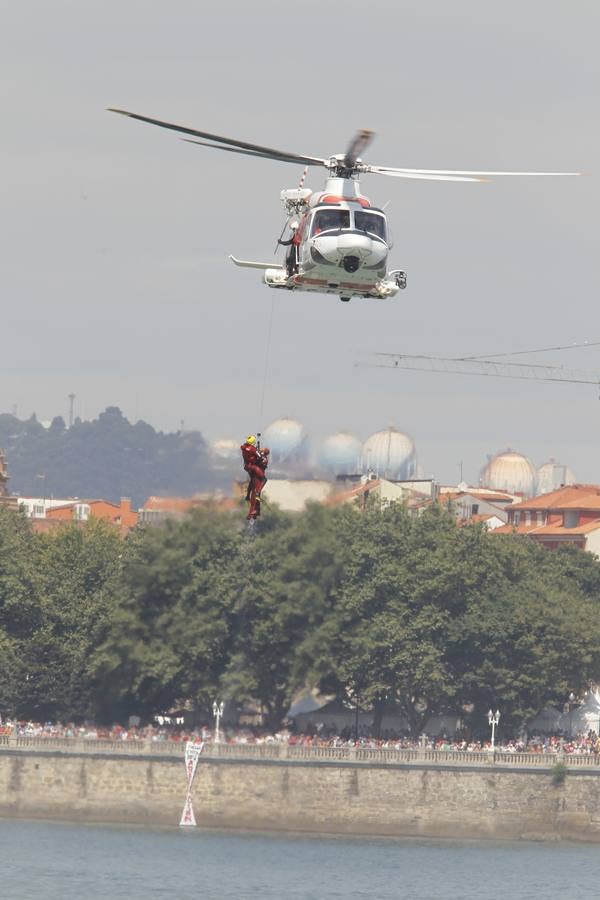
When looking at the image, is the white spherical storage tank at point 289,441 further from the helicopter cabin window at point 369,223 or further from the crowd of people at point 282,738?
the crowd of people at point 282,738

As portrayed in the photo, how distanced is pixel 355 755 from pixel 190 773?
8.02 meters

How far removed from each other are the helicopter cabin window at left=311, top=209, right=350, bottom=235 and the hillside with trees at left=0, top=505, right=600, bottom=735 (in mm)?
54972

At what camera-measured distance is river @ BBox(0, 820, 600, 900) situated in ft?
389

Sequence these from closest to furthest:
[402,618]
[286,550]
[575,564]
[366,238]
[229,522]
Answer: [366,238] → [229,522] → [286,550] → [402,618] → [575,564]

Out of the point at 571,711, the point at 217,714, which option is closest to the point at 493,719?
the point at 571,711

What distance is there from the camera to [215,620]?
14025 cm

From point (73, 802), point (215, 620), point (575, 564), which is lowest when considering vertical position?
point (73, 802)

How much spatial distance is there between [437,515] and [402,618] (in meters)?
10.0

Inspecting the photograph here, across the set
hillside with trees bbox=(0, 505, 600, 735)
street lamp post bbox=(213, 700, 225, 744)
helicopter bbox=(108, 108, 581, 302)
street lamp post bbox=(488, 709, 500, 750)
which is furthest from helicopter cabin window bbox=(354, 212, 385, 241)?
street lamp post bbox=(488, 709, 500, 750)

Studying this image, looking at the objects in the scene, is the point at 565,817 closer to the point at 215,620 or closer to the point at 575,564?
the point at 215,620

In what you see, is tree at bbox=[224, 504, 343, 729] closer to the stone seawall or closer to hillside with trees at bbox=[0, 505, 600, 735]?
hillside with trees at bbox=[0, 505, 600, 735]

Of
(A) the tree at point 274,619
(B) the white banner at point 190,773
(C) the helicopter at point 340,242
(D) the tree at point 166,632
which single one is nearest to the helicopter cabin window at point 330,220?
(C) the helicopter at point 340,242

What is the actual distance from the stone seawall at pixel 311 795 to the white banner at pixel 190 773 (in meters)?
0.46

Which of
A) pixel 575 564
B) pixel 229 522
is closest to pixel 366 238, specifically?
pixel 229 522
